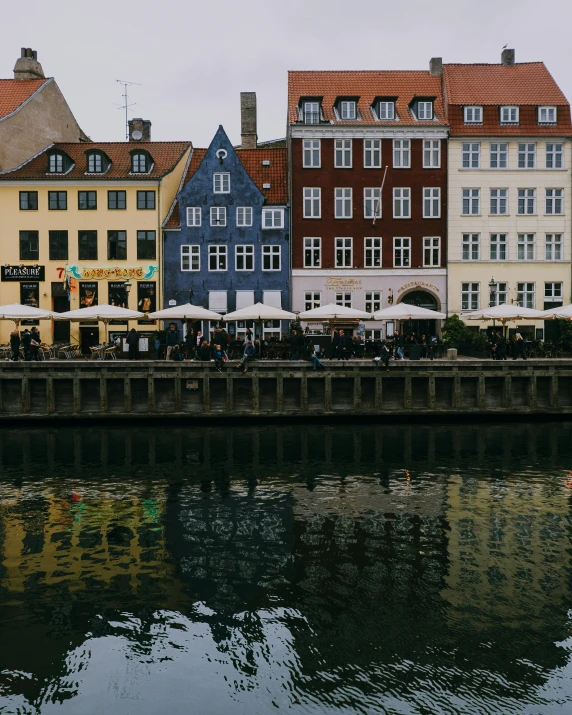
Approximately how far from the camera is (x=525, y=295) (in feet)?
161

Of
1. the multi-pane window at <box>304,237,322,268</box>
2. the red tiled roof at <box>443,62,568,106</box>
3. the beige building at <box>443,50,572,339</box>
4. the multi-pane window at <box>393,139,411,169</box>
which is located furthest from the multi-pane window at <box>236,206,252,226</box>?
the red tiled roof at <box>443,62,568,106</box>

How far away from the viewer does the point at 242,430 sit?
33125 millimetres

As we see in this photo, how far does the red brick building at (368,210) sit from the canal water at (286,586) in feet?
76.8

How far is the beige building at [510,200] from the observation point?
4894 centimetres

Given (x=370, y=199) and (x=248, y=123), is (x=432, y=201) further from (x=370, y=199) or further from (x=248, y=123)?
(x=248, y=123)

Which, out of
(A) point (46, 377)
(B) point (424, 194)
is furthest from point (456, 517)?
(B) point (424, 194)

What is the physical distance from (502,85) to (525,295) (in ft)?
47.9

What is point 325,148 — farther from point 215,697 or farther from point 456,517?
point 215,697

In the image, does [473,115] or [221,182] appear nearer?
[221,182]

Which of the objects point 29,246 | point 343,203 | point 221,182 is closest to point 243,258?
point 221,182

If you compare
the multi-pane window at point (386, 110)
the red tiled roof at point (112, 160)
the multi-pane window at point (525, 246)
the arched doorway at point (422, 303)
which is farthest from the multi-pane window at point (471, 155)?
the red tiled roof at point (112, 160)

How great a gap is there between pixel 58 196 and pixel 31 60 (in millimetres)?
13198

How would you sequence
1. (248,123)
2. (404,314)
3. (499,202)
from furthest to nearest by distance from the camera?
(248,123), (499,202), (404,314)

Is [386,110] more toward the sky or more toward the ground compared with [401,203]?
more toward the sky
